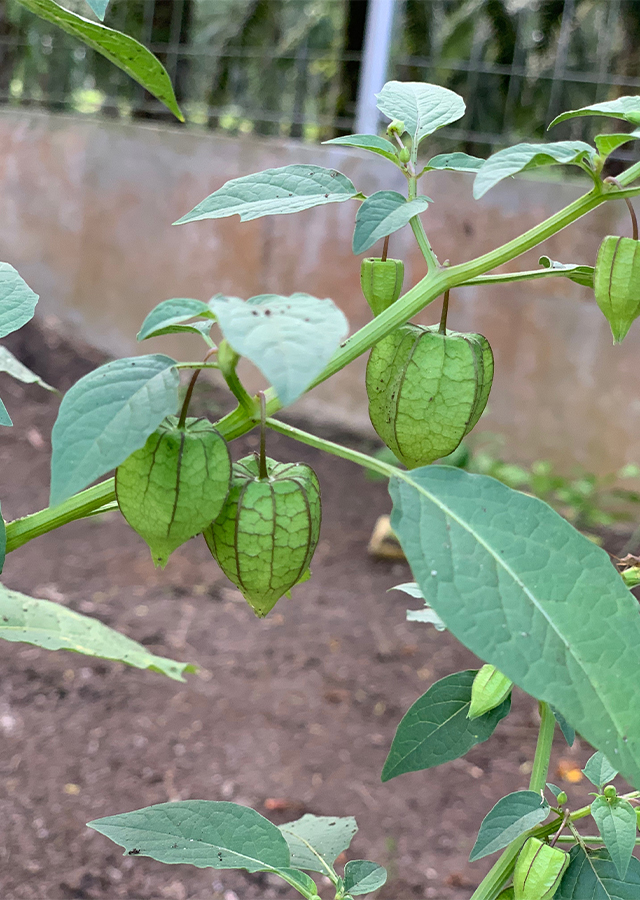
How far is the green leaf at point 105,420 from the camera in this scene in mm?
388

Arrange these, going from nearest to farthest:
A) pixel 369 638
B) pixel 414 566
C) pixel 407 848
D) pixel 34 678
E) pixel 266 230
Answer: pixel 414 566 → pixel 407 848 → pixel 34 678 → pixel 369 638 → pixel 266 230

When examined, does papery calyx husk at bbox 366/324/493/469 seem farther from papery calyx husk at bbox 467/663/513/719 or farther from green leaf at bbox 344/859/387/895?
green leaf at bbox 344/859/387/895

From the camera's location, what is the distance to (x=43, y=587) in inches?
101

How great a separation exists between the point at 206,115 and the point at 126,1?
2.69 feet

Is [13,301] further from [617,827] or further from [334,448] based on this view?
[617,827]

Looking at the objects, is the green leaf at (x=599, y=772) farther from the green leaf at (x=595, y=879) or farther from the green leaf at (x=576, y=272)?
the green leaf at (x=576, y=272)

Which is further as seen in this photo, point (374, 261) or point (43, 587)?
point (43, 587)

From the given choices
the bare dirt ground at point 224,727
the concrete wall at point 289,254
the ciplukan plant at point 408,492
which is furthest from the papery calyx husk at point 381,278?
the concrete wall at point 289,254

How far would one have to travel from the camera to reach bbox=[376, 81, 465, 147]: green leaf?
58 centimetres

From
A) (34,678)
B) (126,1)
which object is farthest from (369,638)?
(126,1)

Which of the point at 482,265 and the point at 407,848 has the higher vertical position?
the point at 482,265

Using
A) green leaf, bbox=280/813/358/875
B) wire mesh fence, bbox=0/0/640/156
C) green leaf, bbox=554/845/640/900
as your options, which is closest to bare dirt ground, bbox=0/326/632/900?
green leaf, bbox=280/813/358/875

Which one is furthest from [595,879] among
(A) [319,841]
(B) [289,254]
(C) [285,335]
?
(B) [289,254]

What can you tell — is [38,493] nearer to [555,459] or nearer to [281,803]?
[281,803]
